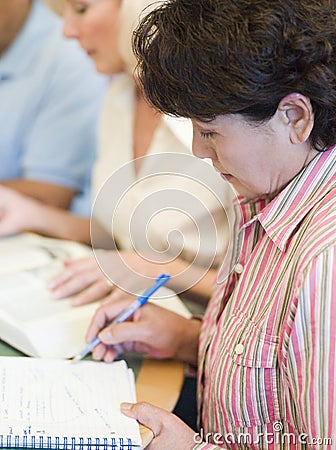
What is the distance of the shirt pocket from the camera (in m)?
0.86

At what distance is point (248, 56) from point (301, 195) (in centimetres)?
20

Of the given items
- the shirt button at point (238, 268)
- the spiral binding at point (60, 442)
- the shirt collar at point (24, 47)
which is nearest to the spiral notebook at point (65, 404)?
the spiral binding at point (60, 442)

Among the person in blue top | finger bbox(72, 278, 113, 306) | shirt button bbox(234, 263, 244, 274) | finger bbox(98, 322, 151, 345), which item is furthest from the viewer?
the person in blue top

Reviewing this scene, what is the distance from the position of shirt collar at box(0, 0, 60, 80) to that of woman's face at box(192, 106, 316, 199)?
1188 millimetres

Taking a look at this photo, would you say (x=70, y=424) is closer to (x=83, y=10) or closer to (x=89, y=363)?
(x=89, y=363)

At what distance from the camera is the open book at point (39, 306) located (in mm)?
1075

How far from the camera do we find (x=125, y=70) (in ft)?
5.11

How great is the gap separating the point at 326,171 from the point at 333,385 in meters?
0.25

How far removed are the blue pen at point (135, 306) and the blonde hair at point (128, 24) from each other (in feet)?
1.51

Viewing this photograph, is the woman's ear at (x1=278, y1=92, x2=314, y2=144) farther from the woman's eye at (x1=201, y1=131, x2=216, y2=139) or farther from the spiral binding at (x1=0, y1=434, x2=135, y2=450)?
the spiral binding at (x1=0, y1=434, x2=135, y2=450)

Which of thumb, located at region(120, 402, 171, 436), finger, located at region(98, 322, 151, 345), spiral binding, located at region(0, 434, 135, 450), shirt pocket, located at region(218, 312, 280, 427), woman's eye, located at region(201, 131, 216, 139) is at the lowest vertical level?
spiral binding, located at region(0, 434, 135, 450)

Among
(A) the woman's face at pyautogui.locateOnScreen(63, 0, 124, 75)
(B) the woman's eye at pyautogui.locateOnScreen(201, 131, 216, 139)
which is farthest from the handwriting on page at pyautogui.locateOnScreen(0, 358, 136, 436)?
(A) the woman's face at pyautogui.locateOnScreen(63, 0, 124, 75)

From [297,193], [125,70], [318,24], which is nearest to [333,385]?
[297,193]

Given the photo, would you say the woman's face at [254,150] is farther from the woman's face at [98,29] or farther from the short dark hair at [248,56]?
the woman's face at [98,29]
